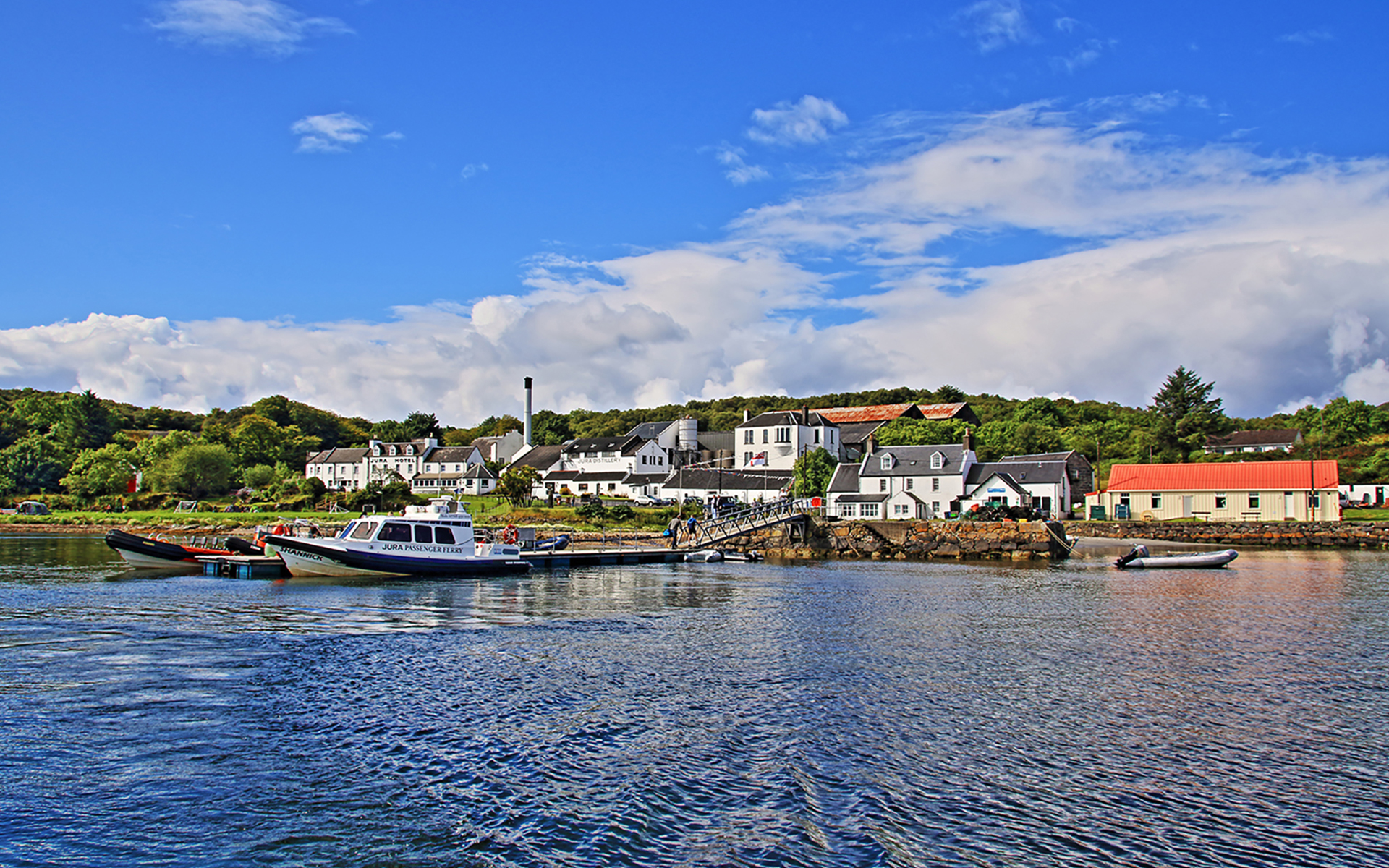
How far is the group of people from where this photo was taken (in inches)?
2126

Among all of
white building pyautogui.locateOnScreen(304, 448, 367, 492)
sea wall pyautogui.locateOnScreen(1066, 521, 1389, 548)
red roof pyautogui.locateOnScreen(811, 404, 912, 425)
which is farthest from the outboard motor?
white building pyautogui.locateOnScreen(304, 448, 367, 492)

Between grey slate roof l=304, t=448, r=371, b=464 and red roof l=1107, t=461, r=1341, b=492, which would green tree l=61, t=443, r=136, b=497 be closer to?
grey slate roof l=304, t=448, r=371, b=464

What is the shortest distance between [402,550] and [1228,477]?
61.1 meters

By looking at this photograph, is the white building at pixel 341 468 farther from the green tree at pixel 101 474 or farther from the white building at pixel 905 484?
the white building at pixel 905 484

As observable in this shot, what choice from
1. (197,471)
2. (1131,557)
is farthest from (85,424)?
(1131,557)

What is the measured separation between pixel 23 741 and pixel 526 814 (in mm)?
8358

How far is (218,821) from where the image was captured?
10102mm

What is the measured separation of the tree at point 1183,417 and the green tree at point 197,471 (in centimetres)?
9777

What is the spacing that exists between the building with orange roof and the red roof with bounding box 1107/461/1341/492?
53mm

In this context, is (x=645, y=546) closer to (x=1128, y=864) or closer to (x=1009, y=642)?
(x=1009, y=642)

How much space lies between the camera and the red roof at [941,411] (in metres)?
104

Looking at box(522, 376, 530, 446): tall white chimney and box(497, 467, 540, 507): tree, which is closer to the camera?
box(497, 467, 540, 507): tree

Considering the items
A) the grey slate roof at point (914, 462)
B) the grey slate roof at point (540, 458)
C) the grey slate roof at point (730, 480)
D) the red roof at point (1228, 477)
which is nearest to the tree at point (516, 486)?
the grey slate roof at point (730, 480)

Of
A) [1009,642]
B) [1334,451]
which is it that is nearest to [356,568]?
[1009,642]
